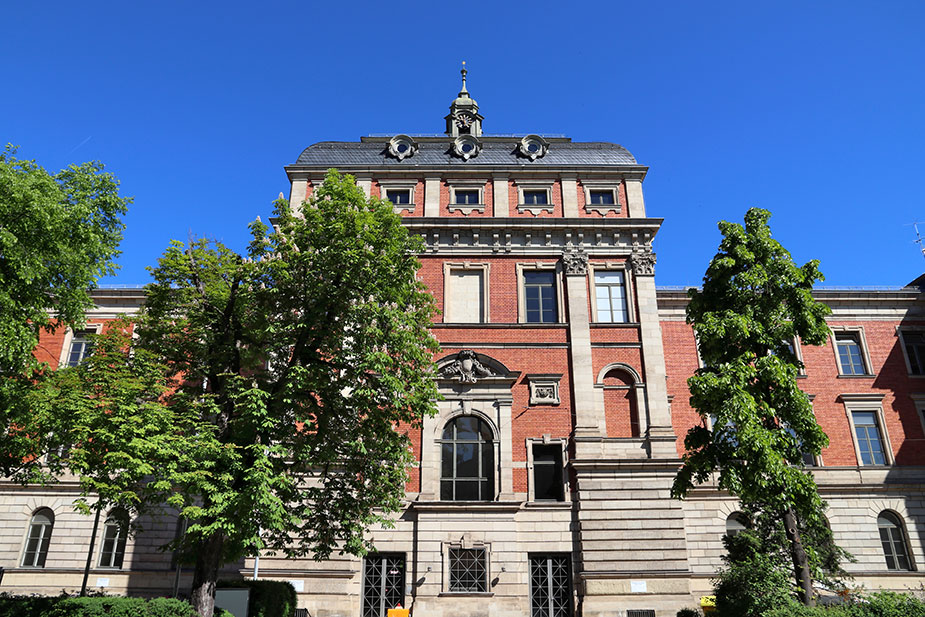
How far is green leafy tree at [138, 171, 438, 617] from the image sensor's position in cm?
1641

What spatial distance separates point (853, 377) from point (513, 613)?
19611 millimetres

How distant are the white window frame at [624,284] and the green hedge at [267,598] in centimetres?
1449

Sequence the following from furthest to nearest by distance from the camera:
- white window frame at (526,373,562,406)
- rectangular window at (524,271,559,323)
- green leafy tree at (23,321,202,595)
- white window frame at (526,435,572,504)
→ rectangular window at (524,271,559,323)
white window frame at (526,373,562,406)
white window frame at (526,435,572,504)
green leafy tree at (23,321,202,595)

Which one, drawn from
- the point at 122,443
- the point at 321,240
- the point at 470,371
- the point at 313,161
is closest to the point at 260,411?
the point at 122,443

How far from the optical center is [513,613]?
2139cm

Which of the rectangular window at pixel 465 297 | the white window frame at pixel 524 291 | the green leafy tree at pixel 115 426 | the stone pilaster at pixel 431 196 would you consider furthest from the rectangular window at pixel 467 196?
the green leafy tree at pixel 115 426

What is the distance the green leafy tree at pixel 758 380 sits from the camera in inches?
645

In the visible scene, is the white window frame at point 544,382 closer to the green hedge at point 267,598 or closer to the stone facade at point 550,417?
the stone facade at point 550,417

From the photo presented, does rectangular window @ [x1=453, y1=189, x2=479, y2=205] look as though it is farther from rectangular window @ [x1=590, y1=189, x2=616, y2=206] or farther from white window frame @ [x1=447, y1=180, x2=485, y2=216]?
rectangular window @ [x1=590, y1=189, x2=616, y2=206]

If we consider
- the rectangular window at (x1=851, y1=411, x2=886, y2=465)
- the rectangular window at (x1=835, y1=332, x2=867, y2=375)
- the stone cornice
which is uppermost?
the stone cornice

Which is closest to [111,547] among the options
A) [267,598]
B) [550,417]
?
[267,598]

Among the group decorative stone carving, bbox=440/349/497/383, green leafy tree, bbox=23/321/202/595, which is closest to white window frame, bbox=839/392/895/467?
decorative stone carving, bbox=440/349/497/383

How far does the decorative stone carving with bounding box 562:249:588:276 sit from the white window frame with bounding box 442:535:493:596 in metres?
10.8

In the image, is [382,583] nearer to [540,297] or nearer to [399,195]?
[540,297]
